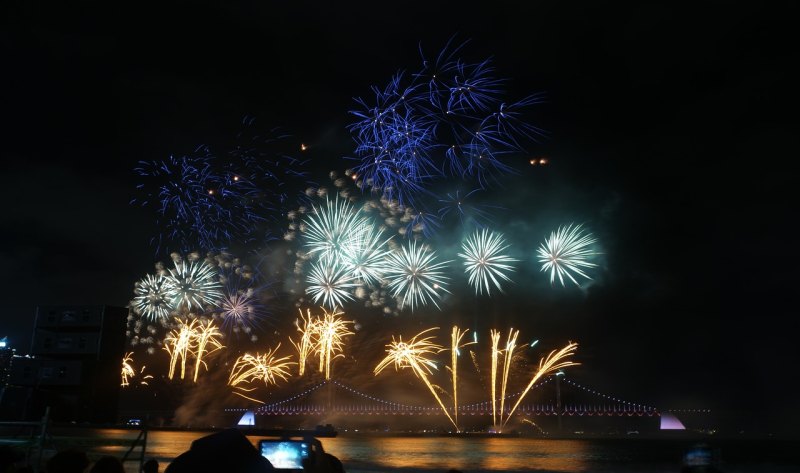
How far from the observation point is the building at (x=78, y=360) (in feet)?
50.8

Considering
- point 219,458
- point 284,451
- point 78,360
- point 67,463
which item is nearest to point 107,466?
point 67,463

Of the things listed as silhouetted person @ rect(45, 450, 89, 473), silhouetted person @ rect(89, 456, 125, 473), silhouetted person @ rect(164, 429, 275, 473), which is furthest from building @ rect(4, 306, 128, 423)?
silhouetted person @ rect(164, 429, 275, 473)

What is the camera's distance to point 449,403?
11394 centimetres

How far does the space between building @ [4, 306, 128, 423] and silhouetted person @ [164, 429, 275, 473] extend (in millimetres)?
14508

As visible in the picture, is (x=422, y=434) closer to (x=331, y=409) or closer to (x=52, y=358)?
(x=331, y=409)

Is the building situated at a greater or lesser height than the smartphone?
greater

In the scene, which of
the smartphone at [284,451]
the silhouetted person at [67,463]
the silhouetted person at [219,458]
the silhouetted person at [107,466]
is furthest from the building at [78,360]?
the silhouetted person at [219,458]

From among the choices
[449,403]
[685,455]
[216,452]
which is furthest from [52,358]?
[449,403]

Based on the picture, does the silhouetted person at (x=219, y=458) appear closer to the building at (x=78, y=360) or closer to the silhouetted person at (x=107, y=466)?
the silhouetted person at (x=107, y=466)

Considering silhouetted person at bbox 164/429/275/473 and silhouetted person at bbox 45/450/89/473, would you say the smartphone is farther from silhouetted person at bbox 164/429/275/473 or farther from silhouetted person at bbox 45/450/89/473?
silhouetted person at bbox 164/429/275/473

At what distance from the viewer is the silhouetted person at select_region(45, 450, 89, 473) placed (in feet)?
14.8

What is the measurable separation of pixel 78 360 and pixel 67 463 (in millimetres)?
12578

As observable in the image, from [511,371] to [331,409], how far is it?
33547 millimetres

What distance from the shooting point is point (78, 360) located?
15695 mm
